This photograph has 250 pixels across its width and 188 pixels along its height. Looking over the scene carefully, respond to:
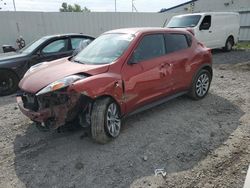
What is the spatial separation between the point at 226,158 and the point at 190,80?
2.19m

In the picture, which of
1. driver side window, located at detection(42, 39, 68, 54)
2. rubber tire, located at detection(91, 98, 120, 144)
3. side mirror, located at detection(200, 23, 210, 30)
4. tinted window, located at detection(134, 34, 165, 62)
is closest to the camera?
rubber tire, located at detection(91, 98, 120, 144)

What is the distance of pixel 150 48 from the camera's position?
166 inches

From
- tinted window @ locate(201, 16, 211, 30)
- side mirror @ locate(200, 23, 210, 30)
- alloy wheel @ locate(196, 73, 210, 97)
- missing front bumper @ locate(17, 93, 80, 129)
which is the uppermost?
tinted window @ locate(201, 16, 211, 30)

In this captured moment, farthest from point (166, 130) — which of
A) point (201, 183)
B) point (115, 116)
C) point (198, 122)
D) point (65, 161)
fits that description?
point (65, 161)

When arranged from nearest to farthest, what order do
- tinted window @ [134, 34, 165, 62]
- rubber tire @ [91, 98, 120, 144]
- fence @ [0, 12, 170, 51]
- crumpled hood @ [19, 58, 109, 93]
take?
rubber tire @ [91, 98, 120, 144], crumpled hood @ [19, 58, 109, 93], tinted window @ [134, 34, 165, 62], fence @ [0, 12, 170, 51]

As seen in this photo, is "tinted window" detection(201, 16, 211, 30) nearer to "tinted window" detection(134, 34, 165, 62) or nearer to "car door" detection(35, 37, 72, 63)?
"car door" detection(35, 37, 72, 63)

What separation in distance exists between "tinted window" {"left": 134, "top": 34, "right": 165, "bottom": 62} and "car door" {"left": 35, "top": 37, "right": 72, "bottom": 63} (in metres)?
3.63

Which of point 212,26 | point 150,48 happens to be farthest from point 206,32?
point 150,48

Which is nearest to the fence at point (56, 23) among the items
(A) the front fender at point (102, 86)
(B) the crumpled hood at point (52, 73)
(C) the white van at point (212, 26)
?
(C) the white van at point (212, 26)

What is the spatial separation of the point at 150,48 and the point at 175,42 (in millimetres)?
822

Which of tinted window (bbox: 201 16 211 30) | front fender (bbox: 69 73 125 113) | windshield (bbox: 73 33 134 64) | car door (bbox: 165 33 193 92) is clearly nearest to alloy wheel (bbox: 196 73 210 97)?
car door (bbox: 165 33 193 92)

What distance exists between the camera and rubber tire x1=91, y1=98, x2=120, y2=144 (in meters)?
3.34

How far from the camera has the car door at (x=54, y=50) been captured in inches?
264

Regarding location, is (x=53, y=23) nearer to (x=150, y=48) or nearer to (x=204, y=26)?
(x=204, y=26)
